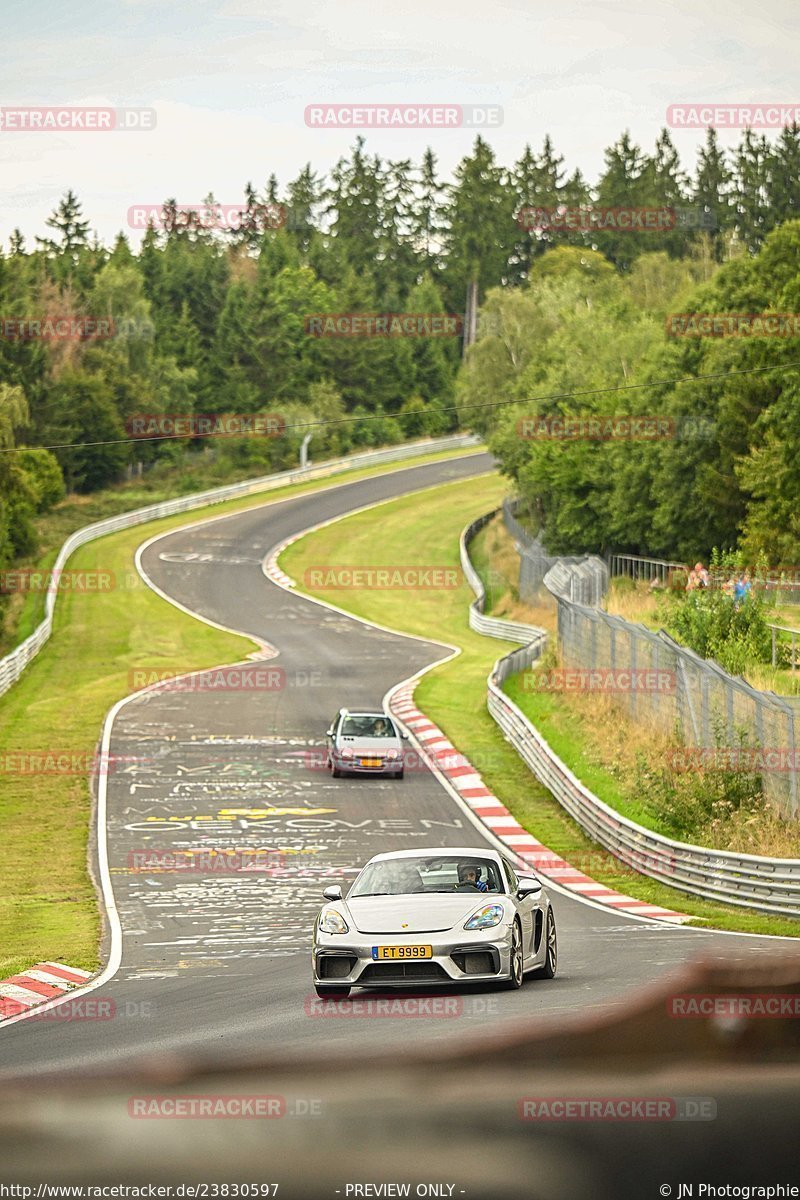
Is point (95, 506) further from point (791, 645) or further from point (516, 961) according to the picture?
point (516, 961)

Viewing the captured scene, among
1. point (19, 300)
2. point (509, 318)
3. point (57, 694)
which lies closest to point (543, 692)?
point (57, 694)

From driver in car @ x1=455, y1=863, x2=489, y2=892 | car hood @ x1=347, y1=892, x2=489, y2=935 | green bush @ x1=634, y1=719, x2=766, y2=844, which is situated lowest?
green bush @ x1=634, y1=719, x2=766, y2=844

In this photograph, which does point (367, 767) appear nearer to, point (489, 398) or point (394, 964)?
point (394, 964)

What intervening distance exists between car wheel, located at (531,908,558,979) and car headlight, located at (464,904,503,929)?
48.2 inches

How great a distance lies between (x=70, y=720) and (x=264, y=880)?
56.8 ft

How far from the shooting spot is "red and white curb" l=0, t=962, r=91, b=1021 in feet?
47.6

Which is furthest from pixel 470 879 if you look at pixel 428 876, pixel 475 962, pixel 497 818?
pixel 497 818

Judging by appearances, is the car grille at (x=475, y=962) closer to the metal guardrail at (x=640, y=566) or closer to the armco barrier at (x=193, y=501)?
the armco barrier at (x=193, y=501)

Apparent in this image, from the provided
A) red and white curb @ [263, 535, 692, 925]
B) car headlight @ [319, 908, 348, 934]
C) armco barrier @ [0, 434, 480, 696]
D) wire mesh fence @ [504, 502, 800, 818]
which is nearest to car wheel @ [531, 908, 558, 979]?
car headlight @ [319, 908, 348, 934]

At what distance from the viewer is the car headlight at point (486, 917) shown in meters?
13.3

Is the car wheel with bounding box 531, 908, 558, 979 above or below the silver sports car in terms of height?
below

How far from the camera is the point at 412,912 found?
44.3ft

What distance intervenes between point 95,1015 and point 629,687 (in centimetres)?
1982

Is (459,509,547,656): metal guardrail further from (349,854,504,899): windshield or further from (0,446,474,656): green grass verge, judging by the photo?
(349,854,504,899): windshield
